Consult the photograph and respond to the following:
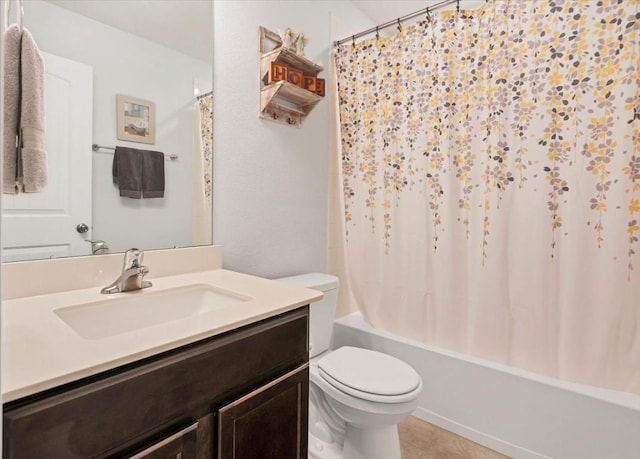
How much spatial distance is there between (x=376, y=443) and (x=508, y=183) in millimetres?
1224

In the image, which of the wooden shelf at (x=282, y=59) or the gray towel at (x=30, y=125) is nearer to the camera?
the gray towel at (x=30, y=125)

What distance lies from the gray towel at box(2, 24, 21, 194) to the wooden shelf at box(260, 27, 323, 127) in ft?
3.29

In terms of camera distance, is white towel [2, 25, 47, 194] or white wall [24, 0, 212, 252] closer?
white towel [2, 25, 47, 194]

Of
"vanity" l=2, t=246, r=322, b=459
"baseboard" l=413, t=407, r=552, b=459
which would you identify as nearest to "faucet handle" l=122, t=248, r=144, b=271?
"vanity" l=2, t=246, r=322, b=459

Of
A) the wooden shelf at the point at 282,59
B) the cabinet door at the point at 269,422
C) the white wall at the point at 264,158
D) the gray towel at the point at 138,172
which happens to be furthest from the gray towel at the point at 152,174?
the cabinet door at the point at 269,422

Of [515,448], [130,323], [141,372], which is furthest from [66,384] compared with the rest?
[515,448]

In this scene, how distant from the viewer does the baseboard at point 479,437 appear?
1497 millimetres

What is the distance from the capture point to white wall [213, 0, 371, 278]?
59.5 inches

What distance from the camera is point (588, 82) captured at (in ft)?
4.33

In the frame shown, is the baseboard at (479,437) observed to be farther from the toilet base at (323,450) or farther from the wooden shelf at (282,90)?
the wooden shelf at (282,90)

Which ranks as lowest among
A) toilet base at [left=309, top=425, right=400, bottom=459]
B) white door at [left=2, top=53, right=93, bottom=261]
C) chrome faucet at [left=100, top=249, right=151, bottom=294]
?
toilet base at [left=309, top=425, right=400, bottom=459]

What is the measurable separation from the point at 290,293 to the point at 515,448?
132cm

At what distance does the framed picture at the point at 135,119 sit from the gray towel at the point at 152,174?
5 centimetres

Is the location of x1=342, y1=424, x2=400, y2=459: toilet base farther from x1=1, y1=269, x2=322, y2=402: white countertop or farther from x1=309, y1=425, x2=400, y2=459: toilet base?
x1=1, y1=269, x2=322, y2=402: white countertop
